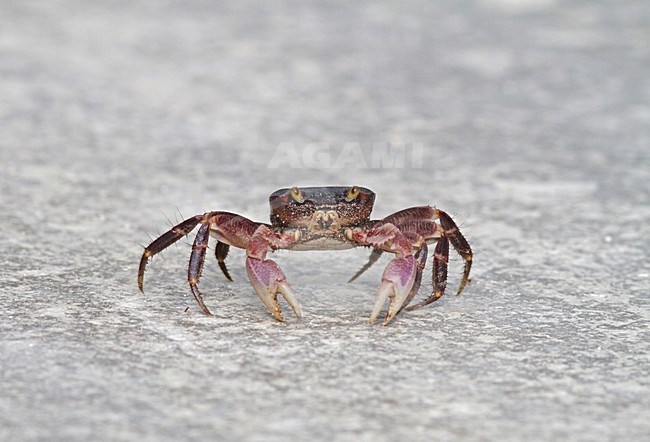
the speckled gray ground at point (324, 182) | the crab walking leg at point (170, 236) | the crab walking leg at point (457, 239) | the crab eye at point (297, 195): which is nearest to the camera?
the speckled gray ground at point (324, 182)

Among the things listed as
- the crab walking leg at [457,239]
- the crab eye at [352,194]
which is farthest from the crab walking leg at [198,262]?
the crab walking leg at [457,239]

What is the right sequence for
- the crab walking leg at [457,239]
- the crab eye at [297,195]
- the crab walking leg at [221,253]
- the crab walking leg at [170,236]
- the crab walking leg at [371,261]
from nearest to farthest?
the crab eye at [297,195]
the crab walking leg at [170,236]
the crab walking leg at [457,239]
the crab walking leg at [221,253]
the crab walking leg at [371,261]

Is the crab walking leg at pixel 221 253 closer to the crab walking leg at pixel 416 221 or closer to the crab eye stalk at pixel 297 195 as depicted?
the crab eye stalk at pixel 297 195

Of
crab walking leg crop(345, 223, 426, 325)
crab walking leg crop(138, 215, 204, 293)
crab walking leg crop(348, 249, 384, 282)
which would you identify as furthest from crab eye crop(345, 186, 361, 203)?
crab walking leg crop(138, 215, 204, 293)

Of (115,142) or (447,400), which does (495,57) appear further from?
(447,400)

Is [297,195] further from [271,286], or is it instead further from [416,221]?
[416,221]

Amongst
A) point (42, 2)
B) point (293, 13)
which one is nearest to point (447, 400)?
point (293, 13)
